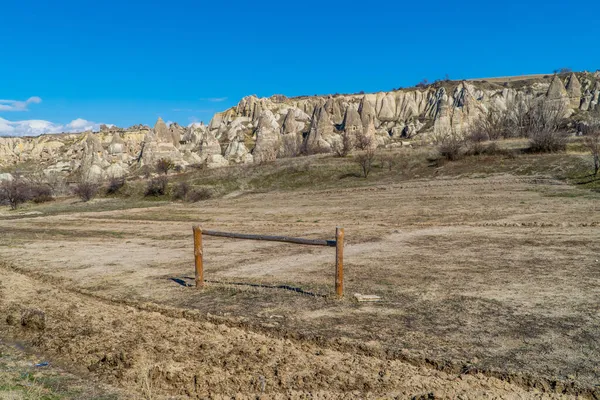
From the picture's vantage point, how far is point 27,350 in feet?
21.2

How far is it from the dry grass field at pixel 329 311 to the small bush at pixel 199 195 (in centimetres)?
2227

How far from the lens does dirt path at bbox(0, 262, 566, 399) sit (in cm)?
501

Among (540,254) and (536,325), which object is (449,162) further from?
(536,325)

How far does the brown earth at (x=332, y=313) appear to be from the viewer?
17.2ft

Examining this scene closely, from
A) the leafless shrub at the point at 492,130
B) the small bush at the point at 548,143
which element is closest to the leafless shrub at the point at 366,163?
the leafless shrub at the point at 492,130

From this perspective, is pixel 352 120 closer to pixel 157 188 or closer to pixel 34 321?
pixel 157 188

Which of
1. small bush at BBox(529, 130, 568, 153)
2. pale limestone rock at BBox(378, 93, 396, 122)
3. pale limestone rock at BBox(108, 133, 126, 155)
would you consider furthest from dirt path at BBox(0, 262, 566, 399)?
pale limestone rock at BBox(108, 133, 126, 155)

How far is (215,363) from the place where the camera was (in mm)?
5723

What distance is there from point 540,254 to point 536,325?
5.47 meters

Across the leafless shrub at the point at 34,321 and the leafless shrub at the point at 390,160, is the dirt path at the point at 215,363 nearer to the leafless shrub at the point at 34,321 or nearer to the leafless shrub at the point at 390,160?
the leafless shrub at the point at 34,321

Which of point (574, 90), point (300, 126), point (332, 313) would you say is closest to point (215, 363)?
point (332, 313)

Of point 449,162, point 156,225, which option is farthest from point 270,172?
point 156,225

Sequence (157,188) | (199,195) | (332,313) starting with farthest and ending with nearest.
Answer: (157,188) < (199,195) < (332,313)

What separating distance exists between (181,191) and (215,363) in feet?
125
